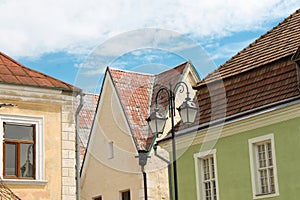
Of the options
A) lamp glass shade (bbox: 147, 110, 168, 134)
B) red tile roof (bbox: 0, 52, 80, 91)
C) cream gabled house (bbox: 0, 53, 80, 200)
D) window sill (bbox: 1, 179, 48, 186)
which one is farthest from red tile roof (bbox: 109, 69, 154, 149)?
lamp glass shade (bbox: 147, 110, 168, 134)

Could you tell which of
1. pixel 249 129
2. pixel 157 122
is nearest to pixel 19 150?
pixel 157 122

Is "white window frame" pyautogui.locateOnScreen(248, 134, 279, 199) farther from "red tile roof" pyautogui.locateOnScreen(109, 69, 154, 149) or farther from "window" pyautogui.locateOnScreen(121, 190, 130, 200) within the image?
"window" pyautogui.locateOnScreen(121, 190, 130, 200)

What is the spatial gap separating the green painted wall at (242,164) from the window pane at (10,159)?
17.6 feet

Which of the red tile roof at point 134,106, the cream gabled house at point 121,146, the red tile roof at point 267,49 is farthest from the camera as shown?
the red tile roof at point 134,106

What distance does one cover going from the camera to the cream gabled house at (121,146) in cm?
2589

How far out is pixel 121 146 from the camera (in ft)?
88.6

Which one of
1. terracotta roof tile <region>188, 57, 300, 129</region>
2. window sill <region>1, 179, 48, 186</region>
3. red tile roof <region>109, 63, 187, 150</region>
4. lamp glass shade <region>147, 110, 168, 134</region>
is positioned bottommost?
window sill <region>1, 179, 48, 186</region>

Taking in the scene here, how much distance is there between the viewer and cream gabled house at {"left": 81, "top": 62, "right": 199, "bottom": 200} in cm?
2589

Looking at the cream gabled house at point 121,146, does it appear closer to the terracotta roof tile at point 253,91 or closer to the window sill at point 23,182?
the terracotta roof tile at point 253,91

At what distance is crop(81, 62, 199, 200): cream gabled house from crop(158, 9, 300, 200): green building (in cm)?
330

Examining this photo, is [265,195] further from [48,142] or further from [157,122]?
[48,142]

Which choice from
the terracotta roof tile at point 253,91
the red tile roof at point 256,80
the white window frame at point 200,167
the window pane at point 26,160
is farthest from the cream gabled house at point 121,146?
the window pane at point 26,160

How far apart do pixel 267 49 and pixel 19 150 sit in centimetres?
750

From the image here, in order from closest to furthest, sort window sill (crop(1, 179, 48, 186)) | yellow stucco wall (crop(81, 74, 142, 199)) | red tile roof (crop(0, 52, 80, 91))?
window sill (crop(1, 179, 48, 186))
red tile roof (crop(0, 52, 80, 91))
yellow stucco wall (crop(81, 74, 142, 199))
